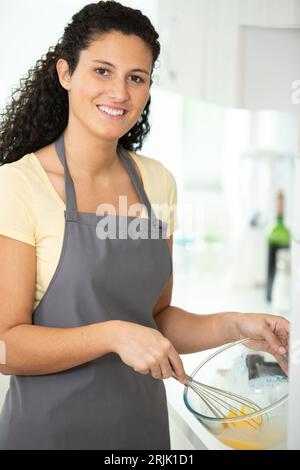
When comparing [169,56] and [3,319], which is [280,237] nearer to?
[169,56]

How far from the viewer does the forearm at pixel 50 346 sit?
0.94 metres

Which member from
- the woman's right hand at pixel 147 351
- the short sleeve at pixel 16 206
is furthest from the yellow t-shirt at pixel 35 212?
the woman's right hand at pixel 147 351

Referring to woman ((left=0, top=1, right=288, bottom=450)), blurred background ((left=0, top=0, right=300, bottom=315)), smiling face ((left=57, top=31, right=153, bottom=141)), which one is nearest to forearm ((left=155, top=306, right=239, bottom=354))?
woman ((left=0, top=1, right=288, bottom=450))

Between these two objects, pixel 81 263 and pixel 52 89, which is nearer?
pixel 81 263

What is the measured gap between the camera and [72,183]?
1.10m

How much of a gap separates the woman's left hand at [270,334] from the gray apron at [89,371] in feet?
0.63

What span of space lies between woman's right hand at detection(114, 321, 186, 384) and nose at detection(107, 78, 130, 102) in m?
0.38

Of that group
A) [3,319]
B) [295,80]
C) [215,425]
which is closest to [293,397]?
[215,425]

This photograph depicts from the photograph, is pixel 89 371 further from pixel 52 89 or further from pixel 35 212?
pixel 52 89

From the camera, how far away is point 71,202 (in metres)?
1.08

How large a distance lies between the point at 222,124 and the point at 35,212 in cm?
248

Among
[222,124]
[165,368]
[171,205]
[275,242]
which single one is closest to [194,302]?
[275,242]

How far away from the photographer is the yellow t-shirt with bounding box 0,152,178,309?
999mm

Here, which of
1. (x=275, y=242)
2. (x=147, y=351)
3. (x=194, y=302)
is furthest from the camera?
(x=275, y=242)
